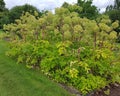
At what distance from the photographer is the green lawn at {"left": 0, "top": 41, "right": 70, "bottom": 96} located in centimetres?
676

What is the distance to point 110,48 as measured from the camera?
785cm

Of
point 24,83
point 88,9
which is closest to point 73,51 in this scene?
point 24,83

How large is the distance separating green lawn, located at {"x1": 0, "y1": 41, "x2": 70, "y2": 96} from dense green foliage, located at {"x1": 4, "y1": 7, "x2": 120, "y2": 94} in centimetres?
23

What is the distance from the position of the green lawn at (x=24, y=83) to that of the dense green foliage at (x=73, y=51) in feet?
0.75

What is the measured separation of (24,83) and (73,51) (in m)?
1.51

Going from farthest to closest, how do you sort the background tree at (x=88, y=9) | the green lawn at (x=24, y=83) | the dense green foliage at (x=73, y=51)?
the background tree at (x=88, y=9)
the dense green foliage at (x=73, y=51)
the green lawn at (x=24, y=83)

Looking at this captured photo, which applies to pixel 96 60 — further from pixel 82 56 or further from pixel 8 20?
pixel 8 20

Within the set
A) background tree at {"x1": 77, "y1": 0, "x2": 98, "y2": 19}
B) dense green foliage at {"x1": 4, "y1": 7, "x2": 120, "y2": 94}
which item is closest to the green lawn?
dense green foliage at {"x1": 4, "y1": 7, "x2": 120, "y2": 94}

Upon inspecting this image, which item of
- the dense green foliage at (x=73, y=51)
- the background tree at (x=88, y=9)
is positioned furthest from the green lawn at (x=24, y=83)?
the background tree at (x=88, y=9)

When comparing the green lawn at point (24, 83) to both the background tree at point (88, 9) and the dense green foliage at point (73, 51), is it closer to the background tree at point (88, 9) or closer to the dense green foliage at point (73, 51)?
the dense green foliage at point (73, 51)

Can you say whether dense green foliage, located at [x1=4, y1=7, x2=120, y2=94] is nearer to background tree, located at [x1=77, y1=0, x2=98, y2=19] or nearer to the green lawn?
the green lawn

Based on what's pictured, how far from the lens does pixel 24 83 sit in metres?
7.27

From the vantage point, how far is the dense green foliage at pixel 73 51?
7.07m

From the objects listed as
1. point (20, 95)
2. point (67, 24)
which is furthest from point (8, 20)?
point (20, 95)
